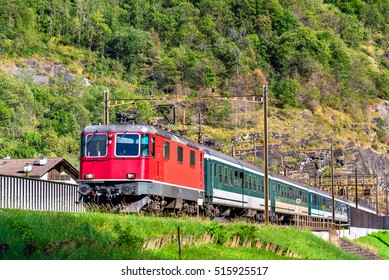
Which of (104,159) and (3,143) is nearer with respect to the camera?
(104,159)

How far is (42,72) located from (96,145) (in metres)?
106

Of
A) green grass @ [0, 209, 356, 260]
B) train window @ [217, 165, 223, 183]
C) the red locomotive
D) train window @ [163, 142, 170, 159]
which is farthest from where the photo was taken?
train window @ [217, 165, 223, 183]

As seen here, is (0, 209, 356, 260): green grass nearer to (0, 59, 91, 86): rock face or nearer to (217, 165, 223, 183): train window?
(217, 165, 223, 183): train window

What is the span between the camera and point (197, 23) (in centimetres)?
18138

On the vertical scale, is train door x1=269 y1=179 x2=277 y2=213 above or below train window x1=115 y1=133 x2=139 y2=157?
below

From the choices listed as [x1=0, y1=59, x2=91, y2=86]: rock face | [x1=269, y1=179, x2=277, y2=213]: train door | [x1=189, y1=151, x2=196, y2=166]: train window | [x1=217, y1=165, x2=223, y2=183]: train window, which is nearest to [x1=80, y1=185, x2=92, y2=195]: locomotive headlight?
[x1=189, y1=151, x2=196, y2=166]: train window

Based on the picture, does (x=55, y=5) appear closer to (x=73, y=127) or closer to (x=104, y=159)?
(x=73, y=127)

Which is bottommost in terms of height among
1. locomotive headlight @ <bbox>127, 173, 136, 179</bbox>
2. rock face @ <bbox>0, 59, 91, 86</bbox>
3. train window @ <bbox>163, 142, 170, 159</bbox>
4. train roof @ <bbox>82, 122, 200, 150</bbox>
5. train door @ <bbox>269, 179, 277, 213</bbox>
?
train door @ <bbox>269, 179, 277, 213</bbox>

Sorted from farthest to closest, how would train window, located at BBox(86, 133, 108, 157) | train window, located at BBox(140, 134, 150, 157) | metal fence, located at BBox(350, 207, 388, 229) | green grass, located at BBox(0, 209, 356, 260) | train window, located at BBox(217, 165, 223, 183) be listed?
metal fence, located at BBox(350, 207, 388, 229) < train window, located at BBox(217, 165, 223, 183) < train window, located at BBox(86, 133, 108, 157) < train window, located at BBox(140, 134, 150, 157) < green grass, located at BBox(0, 209, 356, 260)

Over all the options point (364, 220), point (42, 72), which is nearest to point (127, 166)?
point (364, 220)

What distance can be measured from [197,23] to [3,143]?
334 feet

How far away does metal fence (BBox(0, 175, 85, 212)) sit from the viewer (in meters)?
27.3

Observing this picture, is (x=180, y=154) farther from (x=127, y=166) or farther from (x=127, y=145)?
(x=127, y=166)
